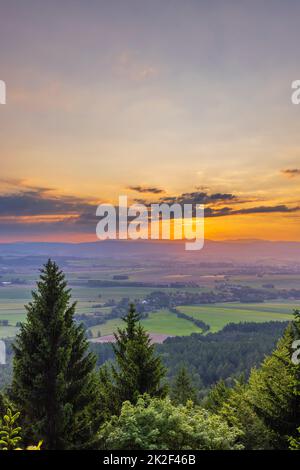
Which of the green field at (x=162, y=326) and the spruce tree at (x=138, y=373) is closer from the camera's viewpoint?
the spruce tree at (x=138, y=373)

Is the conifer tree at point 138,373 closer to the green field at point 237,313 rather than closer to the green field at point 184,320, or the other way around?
the green field at point 184,320

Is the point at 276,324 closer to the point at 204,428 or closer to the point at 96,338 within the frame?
the point at 96,338

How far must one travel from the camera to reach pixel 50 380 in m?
17.3

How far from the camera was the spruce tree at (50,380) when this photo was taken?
1677 centimetres

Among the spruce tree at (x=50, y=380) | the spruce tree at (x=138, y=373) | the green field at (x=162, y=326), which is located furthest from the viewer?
the green field at (x=162, y=326)

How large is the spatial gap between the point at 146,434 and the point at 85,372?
755 cm

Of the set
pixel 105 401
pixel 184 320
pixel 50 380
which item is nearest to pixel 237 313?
pixel 184 320

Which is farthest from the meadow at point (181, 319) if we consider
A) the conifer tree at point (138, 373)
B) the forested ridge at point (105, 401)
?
the forested ridge at point (105, 401)

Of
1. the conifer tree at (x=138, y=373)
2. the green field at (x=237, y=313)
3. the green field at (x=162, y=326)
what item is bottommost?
the green field at (x=162, y=326)

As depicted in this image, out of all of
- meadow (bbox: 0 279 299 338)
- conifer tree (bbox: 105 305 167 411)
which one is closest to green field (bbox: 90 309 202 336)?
meadow (bbox: 0 279 299 338)

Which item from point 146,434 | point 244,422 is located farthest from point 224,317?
point 146,434

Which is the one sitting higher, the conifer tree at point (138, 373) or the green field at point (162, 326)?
the conifer tree at point (138, 373)

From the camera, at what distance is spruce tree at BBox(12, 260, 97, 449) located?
16766mm

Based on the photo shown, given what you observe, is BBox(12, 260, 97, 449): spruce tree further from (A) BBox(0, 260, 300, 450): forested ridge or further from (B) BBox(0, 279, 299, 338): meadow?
(B) BBox(0, 279, 299, 338): meadow
